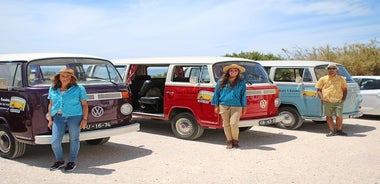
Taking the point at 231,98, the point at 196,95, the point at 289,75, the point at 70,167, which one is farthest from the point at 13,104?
the point at 289,75

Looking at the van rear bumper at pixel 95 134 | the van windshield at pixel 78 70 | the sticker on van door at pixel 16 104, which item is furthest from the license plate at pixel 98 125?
the sticker on van door at pixel 16 104

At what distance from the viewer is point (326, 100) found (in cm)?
952

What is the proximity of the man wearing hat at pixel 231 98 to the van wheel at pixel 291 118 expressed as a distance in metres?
2.91

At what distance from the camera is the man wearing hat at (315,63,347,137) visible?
9453 mm

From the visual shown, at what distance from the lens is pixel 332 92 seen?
9445 mm

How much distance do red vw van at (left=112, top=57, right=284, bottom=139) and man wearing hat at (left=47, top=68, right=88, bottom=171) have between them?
9.78 ft

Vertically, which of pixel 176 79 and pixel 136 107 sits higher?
pixel 176 79

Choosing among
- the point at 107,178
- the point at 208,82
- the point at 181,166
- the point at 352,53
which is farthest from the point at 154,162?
the point at 352,53

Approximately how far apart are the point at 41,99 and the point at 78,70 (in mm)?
1045

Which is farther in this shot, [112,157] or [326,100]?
[326,100]

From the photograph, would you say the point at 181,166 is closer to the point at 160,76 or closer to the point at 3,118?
the point at 3,118

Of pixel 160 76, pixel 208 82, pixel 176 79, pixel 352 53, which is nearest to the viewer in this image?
pixel 208 82

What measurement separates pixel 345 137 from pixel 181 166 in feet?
14.8

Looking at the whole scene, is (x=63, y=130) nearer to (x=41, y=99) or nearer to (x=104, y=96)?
(x=41, y=99)
